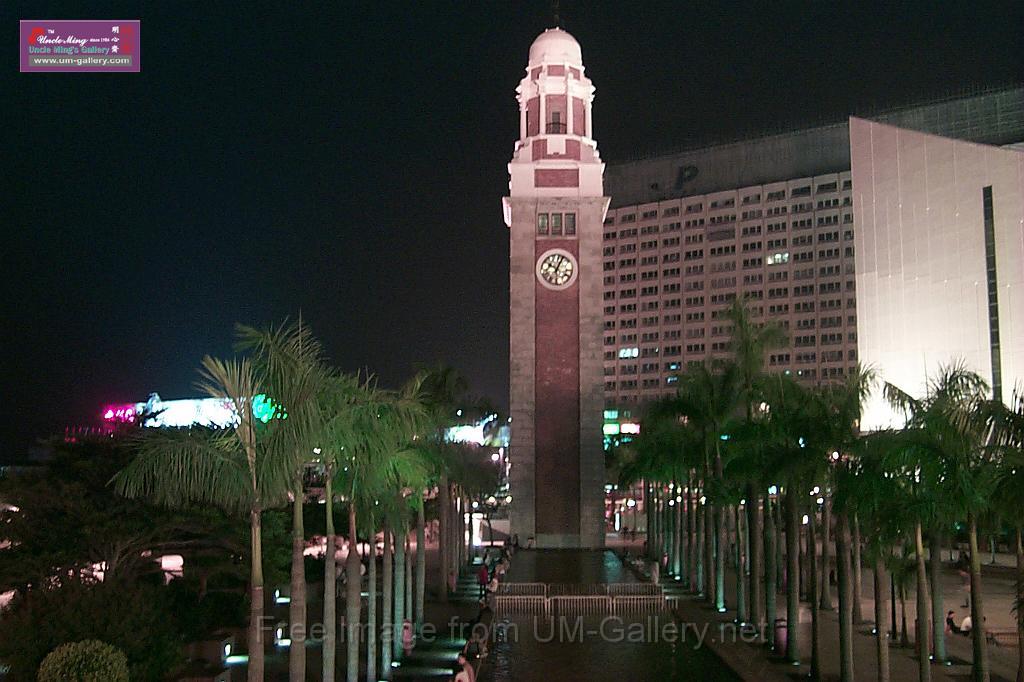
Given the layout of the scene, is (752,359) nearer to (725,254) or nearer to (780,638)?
(780,638)

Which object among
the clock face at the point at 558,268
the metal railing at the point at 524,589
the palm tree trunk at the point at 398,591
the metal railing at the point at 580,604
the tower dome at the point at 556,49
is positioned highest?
the tower dome at the point at 556,49

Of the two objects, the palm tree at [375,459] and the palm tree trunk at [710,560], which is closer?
the palm tree at [375,459]

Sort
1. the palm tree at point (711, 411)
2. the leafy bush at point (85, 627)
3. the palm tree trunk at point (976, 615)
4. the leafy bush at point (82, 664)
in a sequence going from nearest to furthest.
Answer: the leafy bush at point (82, 664) < the palm tree trunk at point (976, 615) < the leafy bush at point (85, 627) < the palm tree at point (711, 411)

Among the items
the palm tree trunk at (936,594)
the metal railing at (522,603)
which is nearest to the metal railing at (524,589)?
the metal railing at (522,603)

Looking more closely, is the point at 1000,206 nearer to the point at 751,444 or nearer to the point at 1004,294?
the point at 1004,294

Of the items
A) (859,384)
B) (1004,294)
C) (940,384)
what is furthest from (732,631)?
(1004,294)

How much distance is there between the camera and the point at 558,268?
4816 cm

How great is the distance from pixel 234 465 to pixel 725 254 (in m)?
98.2

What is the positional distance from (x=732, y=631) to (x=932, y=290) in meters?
32.7

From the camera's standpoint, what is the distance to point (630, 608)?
26.1 m

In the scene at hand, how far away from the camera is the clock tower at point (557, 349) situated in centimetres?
4738

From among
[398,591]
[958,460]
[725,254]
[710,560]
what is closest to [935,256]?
[710,560]

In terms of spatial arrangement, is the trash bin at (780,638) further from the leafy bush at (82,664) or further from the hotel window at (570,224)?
the hotel window at (570,224)

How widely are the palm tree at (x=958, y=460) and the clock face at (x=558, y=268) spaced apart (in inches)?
1336
